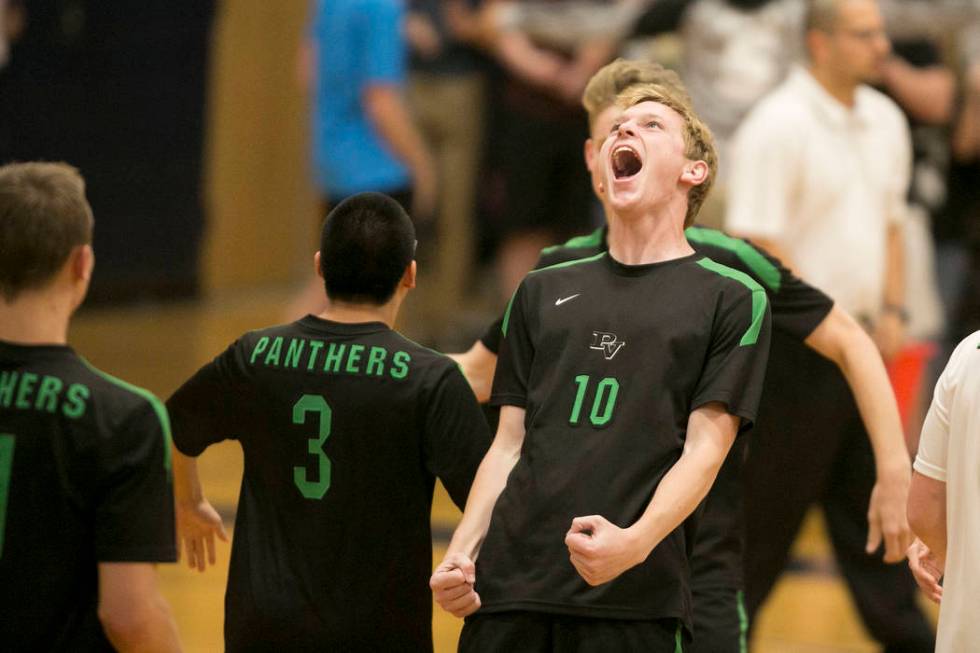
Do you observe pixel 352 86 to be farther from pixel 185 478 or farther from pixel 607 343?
pixel 607 343

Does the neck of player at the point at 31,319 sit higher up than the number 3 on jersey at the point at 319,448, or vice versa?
the neck of player at the point at 31,319

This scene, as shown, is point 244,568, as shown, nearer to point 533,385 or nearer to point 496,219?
point 533,385

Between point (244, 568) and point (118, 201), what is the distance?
9.80 m

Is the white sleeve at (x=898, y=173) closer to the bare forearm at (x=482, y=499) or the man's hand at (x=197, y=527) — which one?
the bare forearm at (x=482, y=499)

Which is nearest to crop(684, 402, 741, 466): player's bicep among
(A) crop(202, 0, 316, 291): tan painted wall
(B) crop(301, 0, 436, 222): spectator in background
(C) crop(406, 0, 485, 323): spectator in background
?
(B) crop(301, 0, 436, 222): spectator in background

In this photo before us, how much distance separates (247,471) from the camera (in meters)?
3.74

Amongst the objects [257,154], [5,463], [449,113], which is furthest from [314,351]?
[257,154]

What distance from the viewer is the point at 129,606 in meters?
3.20

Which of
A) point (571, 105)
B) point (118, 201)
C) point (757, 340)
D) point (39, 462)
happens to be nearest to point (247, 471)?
point (39, 462)

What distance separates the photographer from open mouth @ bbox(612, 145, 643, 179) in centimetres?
361

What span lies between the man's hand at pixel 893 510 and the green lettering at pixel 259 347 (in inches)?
64.4

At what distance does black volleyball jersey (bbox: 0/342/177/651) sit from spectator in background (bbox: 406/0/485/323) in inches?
316

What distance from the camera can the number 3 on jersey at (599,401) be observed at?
11.5 feet

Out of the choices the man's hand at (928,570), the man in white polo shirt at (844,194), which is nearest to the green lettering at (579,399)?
the man's hand at (928,570)
